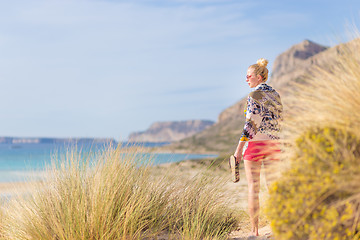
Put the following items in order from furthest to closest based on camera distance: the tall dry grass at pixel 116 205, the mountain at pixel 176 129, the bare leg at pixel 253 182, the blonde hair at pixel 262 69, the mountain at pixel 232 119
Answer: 1. the mountain at pixel 176 129
2. the mountain at pixel 232 119
3. the blonde hair at pixel 262 69
4. the bare leg at pixel 253 182
5. the tall dry grass at pixel 116 205

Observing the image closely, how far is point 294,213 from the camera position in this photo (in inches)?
110

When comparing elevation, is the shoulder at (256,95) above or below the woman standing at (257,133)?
above

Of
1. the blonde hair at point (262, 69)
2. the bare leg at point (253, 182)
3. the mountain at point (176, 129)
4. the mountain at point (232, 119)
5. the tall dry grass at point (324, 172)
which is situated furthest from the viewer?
the mountain at point (176, 129)

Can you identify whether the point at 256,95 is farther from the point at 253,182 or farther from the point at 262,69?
the point at 253,182

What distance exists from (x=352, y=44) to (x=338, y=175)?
1.39m

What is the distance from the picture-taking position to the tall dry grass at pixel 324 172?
8.87 feet

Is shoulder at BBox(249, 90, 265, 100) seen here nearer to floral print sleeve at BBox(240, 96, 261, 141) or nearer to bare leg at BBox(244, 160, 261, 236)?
floral print sleeve at BBox(240, 96, 261, 141)

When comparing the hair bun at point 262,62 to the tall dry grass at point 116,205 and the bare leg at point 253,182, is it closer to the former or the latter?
the bare leg at point 253,182

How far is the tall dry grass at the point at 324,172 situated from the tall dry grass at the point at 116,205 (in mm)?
1357

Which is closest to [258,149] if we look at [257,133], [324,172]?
[257,133]

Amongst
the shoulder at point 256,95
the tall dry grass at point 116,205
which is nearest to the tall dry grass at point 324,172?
the shoulder at point 256,95

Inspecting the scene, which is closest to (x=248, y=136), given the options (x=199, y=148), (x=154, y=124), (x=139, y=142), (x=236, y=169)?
(x=236, y=169)

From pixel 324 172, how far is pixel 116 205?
223 cm

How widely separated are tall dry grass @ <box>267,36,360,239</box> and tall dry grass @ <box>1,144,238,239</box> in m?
1.36
